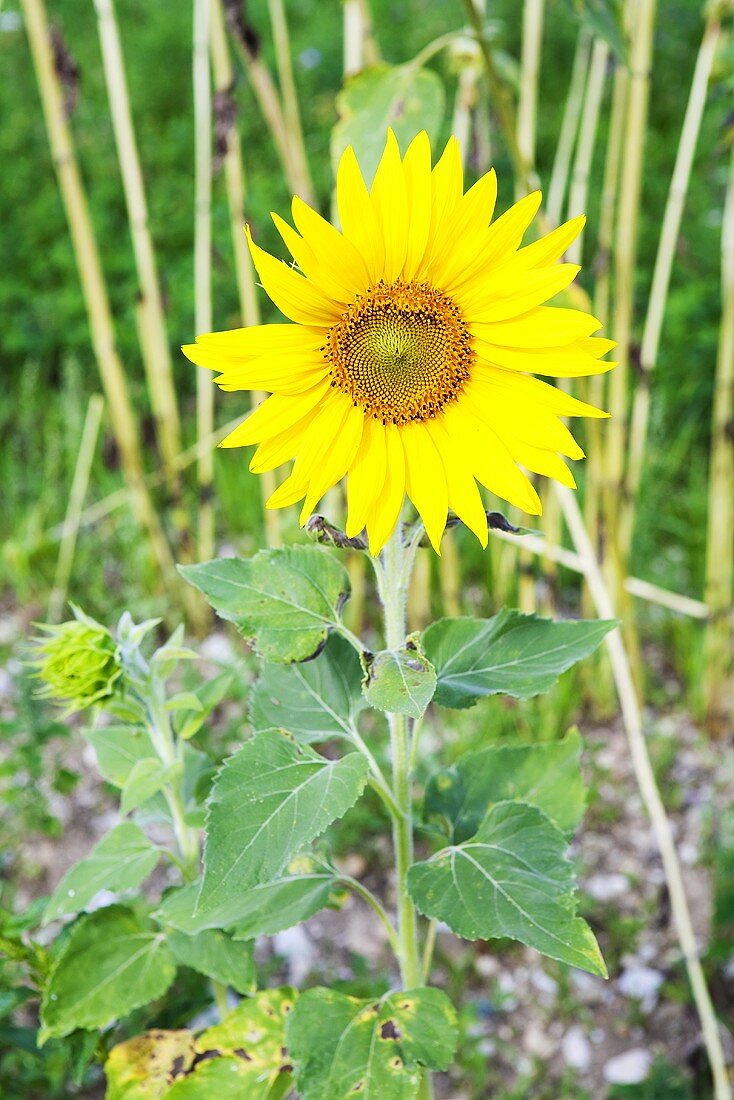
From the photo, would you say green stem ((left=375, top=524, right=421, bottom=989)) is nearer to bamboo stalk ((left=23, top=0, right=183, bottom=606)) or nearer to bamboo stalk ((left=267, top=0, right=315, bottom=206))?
bamboo stalk ((left=267, top=0, right=315, bottom=206))

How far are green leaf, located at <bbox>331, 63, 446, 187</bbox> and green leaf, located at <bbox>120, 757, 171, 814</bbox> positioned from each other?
0.54 metres

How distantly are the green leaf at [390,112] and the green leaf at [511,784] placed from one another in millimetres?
522

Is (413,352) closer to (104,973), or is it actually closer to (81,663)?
(81,663)

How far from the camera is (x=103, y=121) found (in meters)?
3.21

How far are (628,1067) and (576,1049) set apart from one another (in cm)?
6

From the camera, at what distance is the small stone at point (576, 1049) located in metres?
1.26

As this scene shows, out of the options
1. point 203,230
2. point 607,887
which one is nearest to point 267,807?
point 607,887

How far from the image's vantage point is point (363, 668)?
722 millimetres

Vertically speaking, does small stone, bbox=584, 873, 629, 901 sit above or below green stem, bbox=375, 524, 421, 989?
below

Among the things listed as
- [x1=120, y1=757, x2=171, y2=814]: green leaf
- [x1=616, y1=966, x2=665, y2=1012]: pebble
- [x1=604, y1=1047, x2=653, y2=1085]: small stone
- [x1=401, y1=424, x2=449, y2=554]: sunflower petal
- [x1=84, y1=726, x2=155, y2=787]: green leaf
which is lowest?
[x1=604, y1=1047, x2=653, y2=1085]: small stone

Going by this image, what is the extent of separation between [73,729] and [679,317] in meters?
1.47

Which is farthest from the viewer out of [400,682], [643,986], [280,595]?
[643,986]

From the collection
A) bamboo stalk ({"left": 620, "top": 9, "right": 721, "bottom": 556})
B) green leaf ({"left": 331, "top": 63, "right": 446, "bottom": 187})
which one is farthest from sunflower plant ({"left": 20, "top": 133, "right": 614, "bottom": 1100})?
bamboo stalk ({"left": 620, "top": 9, "right": 721, "bottom": 556})

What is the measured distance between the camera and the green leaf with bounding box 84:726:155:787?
958mm
